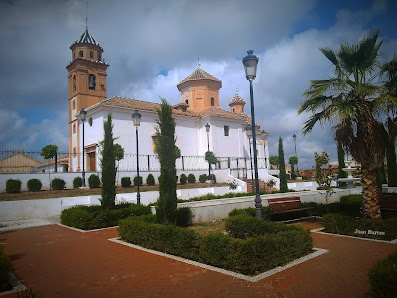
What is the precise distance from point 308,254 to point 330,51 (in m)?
6.91

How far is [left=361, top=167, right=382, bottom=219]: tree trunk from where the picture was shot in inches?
355

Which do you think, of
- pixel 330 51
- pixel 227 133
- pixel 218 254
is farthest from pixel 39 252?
pixel 227 133

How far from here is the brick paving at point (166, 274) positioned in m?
4.73

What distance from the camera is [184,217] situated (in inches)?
444

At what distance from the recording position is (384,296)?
3.79 metres

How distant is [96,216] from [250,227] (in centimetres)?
681

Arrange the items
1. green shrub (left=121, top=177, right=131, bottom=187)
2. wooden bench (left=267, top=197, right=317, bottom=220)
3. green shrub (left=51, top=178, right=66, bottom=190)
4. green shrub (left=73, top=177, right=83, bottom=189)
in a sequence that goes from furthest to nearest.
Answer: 1. green shrub (left=121, top=177, right=131, bottom=187)
2. green shrub (left=73, top=177, right=83, bottom=189)
3. green shrub (left=51, top=178, right=66, bottom=190)
4. wooden bench (left=267, top=197, right=317, bottom=220)

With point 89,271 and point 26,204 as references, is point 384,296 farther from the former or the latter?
point 26,204

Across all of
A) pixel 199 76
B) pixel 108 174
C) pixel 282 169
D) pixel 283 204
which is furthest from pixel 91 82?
pixel 283 204

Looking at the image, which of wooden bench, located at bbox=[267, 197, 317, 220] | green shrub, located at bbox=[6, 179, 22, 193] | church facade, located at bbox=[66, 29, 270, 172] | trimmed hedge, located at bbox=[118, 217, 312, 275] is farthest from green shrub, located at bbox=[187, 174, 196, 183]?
trimmed hedge, located at bbox=[118, 217, 312, 275]

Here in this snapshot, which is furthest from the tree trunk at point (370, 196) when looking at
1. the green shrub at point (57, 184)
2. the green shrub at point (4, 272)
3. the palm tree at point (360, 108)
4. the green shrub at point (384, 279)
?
the green shrub at point (57, 184)

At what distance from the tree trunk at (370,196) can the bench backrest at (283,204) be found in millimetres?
2864

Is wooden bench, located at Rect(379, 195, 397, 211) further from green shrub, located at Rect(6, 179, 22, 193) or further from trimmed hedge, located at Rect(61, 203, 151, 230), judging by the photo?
green shrub, located at Rect(6, 179, 22, 193)

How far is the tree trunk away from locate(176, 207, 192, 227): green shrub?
616 cm
